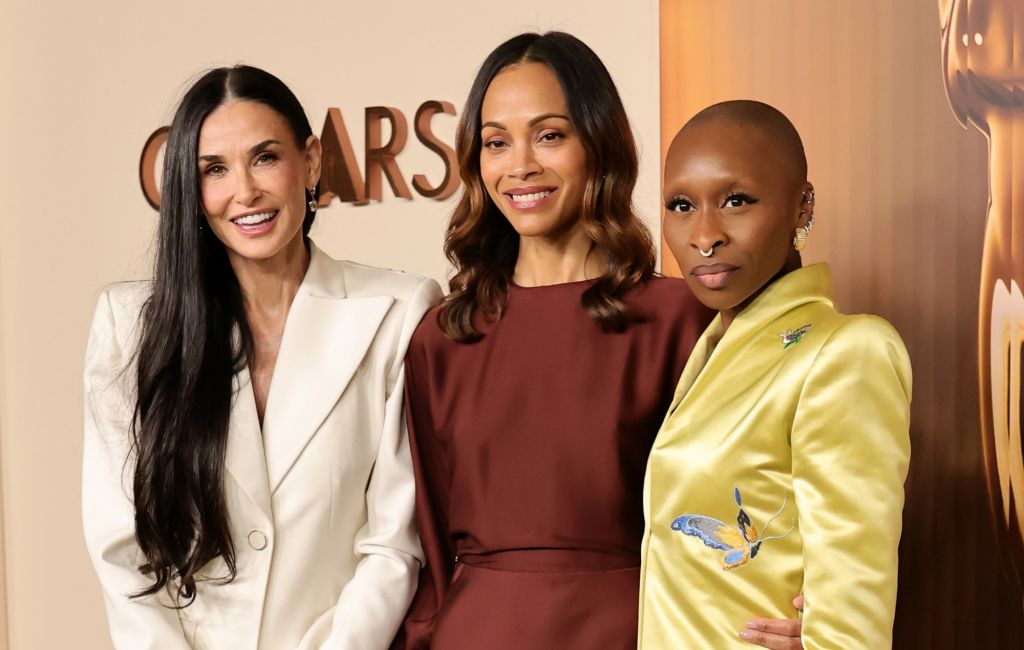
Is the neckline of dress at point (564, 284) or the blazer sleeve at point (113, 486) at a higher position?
the neckline of dress at point (564, 284)

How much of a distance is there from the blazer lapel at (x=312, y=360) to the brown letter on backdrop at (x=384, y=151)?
1.70 meters

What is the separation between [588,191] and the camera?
219cm

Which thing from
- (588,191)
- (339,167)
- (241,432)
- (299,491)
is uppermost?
(588,191)

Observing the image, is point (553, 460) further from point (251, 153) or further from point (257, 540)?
point (251, 153)

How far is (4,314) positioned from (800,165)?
3265mm

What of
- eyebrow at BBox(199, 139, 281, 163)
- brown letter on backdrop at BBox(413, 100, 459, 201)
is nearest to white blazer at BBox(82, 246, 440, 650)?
eyebrow at BBox(199, 139, 281, 163)

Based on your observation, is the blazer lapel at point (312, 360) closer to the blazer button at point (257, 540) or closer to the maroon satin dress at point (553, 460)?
the blazer button at point (257, 540)

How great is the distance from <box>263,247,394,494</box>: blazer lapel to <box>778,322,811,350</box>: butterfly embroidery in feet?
2.86

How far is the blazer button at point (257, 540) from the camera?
2219mm

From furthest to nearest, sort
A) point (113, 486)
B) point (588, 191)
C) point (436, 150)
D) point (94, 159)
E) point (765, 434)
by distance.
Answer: point (94, 159) < point (436, 150) < point (113, 486) < point (588, 191) < point (765, 434)

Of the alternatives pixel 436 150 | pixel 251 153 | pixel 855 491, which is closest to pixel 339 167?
pixel 436 150

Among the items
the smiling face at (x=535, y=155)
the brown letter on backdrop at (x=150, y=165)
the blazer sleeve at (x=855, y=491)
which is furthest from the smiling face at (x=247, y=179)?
the brown letter on backdrop at (x=150, y=165)

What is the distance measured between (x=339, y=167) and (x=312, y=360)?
189cm

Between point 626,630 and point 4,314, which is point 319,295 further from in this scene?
point 4,314
